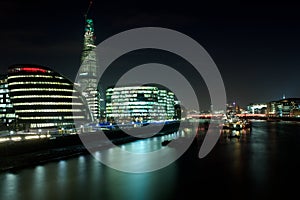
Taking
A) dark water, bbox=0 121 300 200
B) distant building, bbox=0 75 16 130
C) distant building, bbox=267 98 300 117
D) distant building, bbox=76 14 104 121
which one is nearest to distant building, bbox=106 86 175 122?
Answer: distant building, bbox=76 14 104 121

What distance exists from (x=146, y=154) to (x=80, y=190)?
1674cm

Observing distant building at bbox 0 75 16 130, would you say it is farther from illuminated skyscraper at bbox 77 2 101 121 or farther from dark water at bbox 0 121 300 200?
illuminated skyscraper at bbox 77 2 101 121

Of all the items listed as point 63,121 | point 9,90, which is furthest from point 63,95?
point 9,90

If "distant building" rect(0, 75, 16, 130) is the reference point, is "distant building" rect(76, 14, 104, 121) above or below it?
above

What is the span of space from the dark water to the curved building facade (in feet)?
96.1

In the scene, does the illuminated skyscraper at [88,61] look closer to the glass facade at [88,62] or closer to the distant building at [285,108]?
the glass facade at [88,62]

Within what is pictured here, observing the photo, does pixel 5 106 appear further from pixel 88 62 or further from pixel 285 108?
pixel 285 108

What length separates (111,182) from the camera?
23.0 metres

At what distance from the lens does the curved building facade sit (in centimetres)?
5672

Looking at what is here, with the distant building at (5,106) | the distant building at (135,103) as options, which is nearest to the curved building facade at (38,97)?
the distant building at (5,106)

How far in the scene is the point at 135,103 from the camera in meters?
115

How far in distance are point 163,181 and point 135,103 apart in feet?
302

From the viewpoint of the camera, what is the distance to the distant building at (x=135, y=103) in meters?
114

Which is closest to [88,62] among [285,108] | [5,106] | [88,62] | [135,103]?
[88,62]
